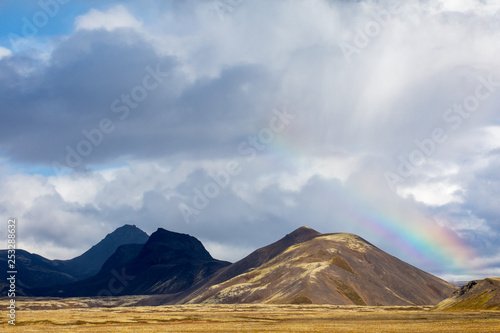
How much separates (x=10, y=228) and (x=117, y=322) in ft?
171

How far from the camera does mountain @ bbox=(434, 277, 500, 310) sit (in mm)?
173125

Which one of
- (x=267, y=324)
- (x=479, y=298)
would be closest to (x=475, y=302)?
(x=479, y=298)

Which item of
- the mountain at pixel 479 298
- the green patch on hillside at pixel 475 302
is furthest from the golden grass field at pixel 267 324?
the green patch on hillside at pixel 475 302

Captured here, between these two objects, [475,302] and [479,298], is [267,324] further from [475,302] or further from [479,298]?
[479,298]

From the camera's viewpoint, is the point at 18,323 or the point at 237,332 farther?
the point at 18,323

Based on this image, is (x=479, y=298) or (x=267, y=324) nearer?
(x=267, y=324)

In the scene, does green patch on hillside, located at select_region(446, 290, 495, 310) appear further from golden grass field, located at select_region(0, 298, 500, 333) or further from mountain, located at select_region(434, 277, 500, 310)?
golden grass field, located at select_region(0, 298, 500, 333)

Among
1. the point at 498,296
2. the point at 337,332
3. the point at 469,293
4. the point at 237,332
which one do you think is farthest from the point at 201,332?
the point at 469,293

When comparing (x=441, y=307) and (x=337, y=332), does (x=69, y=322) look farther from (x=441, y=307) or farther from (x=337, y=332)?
(x=441, y=307)

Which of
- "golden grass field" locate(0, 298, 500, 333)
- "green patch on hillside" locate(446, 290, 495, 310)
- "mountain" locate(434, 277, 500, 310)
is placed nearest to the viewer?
"golden grass field" locate(0, 298, 500, 333)

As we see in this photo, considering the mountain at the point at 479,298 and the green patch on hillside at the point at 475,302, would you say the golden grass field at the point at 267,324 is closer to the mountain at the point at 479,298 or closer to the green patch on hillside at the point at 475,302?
the mountain at the point at 479,298

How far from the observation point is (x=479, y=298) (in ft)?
603

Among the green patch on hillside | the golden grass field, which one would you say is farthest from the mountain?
the golden grass field

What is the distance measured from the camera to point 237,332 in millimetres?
84938
